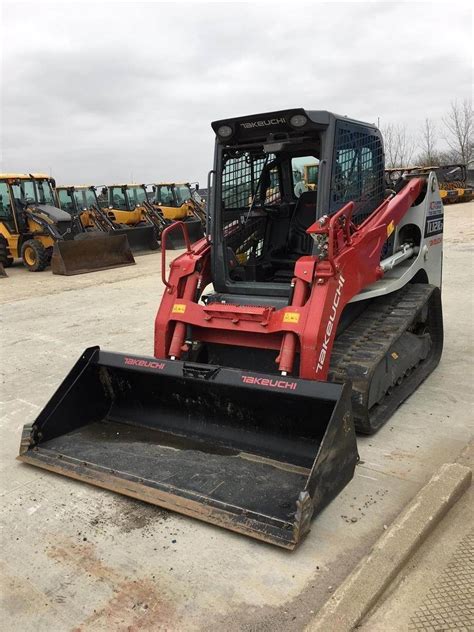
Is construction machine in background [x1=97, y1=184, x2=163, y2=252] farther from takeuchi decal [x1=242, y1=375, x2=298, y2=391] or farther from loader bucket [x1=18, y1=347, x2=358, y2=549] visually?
takeuchi decal [x1=242, y1=375, x2=298, y2=391]

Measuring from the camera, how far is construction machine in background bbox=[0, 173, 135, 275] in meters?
14.1

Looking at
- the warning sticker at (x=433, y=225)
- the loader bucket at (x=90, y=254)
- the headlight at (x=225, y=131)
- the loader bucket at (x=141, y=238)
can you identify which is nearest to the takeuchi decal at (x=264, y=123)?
the headlight at (x=225, y=131)

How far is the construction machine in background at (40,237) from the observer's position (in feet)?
46.1

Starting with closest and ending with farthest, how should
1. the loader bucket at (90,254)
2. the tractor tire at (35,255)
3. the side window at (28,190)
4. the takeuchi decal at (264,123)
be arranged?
the takeuchi decal at (264,123)
the loader bucket at (90,254)
the tractor tire at (35,255)
the side window at (28,190)

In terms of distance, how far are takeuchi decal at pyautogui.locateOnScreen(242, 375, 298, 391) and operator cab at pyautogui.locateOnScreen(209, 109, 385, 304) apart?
104 centimetres

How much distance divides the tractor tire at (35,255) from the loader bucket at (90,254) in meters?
0.72

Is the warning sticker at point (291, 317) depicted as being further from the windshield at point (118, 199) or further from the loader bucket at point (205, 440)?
the windshield at point (118, 199)

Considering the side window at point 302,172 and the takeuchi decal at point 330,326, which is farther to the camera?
the side window at point 302,172

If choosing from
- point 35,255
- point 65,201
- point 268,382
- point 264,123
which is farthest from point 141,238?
point 268,382

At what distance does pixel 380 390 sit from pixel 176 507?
1.84 meters

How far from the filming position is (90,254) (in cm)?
1415

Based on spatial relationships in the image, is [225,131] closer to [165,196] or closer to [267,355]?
[267,355]

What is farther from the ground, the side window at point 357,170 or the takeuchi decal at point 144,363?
the side window at point 357,170

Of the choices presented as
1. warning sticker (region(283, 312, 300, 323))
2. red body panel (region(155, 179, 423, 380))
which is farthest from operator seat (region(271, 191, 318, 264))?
warning sticker (region(283, 312, 300, 323))
